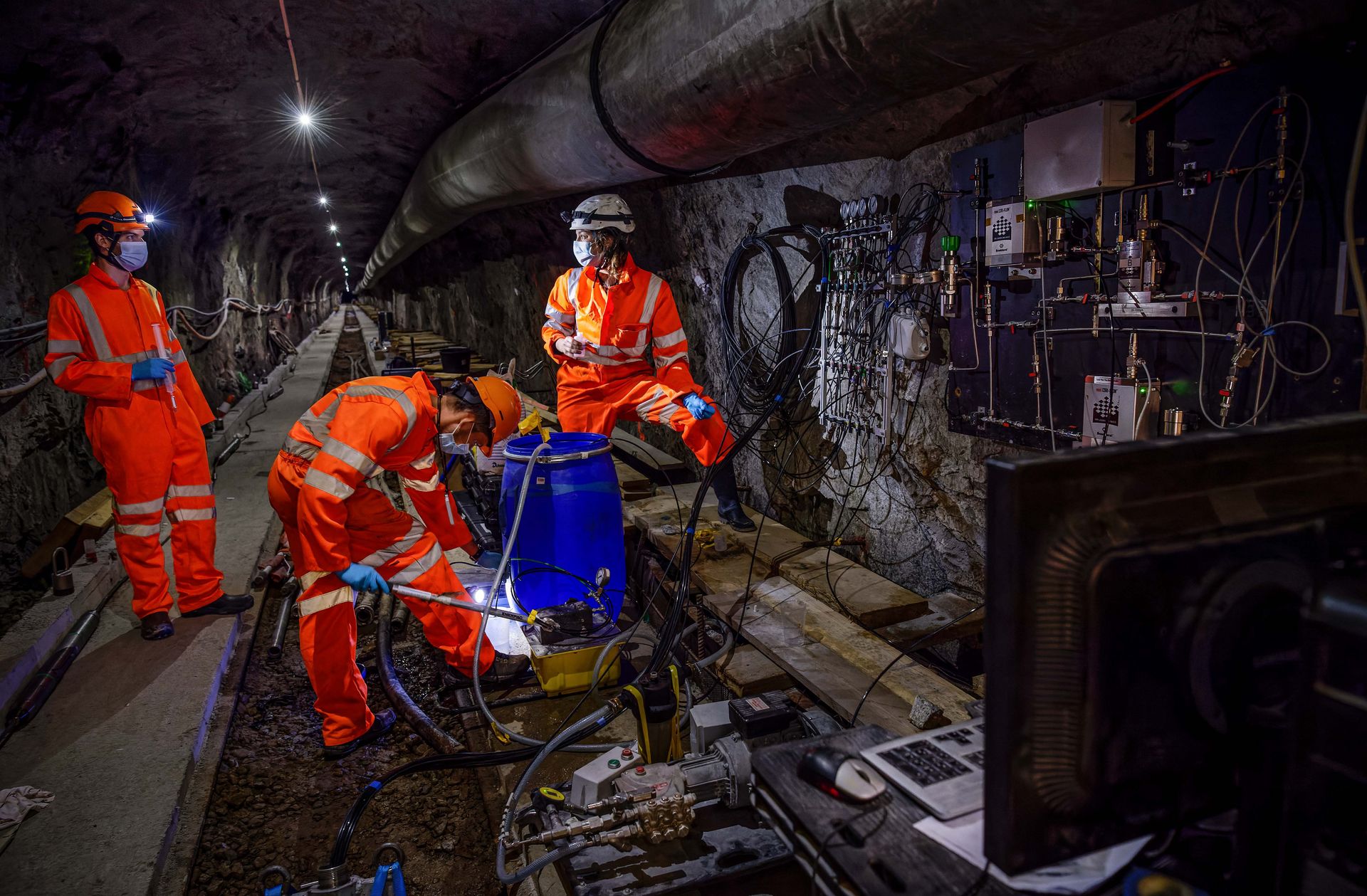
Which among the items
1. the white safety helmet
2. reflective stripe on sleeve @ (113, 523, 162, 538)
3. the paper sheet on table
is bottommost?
reflective stripe on sleeve @ (113, 523, 162, 538)

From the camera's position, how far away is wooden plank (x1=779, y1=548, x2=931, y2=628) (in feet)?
11.3

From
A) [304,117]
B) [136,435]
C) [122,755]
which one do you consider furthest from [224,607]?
[304,117]

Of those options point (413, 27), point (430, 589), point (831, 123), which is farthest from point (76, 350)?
point (831, 123)

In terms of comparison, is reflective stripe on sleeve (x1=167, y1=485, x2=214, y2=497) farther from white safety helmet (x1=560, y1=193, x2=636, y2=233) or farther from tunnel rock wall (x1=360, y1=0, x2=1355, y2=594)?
tunnel rock wall (x1=360, y1=0, x2=1355, y2=594)

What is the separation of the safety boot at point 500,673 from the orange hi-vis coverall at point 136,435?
161 centimetres

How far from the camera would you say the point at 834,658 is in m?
3.14

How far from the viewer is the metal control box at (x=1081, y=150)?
257 centimetres

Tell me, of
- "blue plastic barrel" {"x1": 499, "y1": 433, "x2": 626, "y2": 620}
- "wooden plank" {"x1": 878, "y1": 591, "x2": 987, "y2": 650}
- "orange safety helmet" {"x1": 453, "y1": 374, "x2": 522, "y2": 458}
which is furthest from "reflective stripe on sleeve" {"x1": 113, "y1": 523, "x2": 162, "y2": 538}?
"wooden plank" {"x1": 878, "y1": 591, "x2": 987, "y2": 650}

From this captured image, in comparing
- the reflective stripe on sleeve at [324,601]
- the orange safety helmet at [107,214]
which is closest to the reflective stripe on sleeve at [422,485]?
the reflective stripe on sleeve at [324,601]

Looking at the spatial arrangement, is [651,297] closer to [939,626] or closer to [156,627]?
[939,626]

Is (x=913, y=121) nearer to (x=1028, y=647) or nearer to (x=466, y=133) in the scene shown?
(x=1028, y=647)

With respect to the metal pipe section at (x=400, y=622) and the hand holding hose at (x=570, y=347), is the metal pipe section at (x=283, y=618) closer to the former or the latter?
the metal pipe section at (x=400, y=622)

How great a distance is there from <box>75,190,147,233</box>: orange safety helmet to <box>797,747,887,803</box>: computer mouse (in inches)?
165

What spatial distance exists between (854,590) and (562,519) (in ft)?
4.78
